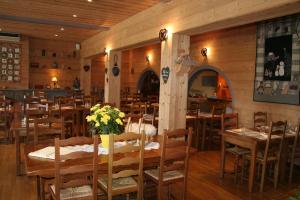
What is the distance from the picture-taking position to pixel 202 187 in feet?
13.2

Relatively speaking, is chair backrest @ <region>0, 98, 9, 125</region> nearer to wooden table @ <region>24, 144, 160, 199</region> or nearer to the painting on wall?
wooden table @ <region>24, 144, 160, 199</region>

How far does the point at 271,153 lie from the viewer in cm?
427

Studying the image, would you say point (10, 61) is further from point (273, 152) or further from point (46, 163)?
point (273, 152)

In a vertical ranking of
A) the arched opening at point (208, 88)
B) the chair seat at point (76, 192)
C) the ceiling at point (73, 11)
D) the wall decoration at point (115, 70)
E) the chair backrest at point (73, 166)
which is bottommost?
the chair seat at point (76, 192)

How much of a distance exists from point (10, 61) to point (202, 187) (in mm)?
9847

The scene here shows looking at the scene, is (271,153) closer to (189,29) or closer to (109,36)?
(189,29)

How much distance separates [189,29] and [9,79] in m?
8.97

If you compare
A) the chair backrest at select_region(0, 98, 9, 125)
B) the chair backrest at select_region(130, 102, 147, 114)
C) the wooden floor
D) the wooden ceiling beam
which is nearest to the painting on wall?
the wooden floor

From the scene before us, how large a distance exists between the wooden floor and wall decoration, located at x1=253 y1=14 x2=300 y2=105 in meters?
1.90

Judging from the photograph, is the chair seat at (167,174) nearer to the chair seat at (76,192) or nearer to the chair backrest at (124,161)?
the chair backrest at (124,161)

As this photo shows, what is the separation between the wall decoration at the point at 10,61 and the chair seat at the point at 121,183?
31.9 ft

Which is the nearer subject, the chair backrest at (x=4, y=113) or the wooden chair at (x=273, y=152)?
the wooden chair at (x=273, y=152)

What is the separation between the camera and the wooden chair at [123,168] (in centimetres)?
256

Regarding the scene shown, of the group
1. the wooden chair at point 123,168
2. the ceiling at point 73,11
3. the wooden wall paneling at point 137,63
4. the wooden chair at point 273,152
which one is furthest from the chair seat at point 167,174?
the wooden wall paneling at point 137,63
